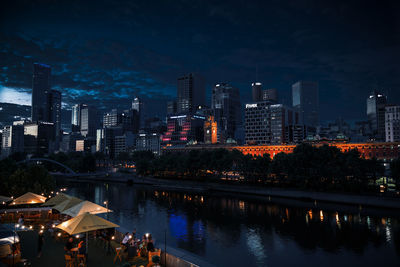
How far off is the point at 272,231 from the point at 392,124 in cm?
15843

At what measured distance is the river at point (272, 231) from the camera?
29.8 meters

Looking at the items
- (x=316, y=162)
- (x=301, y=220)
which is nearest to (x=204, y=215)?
(x=301, y=220)

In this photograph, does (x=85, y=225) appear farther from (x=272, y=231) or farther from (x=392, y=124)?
(x=392, y=124)

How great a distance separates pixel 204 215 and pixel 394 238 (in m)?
28.7

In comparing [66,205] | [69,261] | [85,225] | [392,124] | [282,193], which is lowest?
[282,193]

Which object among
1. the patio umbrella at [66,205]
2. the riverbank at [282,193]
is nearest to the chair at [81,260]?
the patio umbrella at [66,205]

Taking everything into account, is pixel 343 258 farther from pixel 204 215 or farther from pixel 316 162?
pixel 316 162

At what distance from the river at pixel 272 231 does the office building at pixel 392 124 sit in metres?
128

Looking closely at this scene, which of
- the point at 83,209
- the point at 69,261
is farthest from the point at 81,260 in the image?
the point at 83,209

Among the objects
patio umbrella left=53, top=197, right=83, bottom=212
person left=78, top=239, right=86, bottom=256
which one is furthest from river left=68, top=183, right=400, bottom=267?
patio umbrella left=53, top=197, right=83, bottom=212

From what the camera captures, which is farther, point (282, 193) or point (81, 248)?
point (282, 193)

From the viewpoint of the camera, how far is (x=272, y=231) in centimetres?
4022

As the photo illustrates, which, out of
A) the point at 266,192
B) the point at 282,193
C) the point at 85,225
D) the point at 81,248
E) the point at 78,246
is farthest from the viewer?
the point at 266,192

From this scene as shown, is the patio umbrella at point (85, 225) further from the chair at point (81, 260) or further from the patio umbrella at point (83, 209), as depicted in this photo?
the patio umbrella at point (83, 209)
